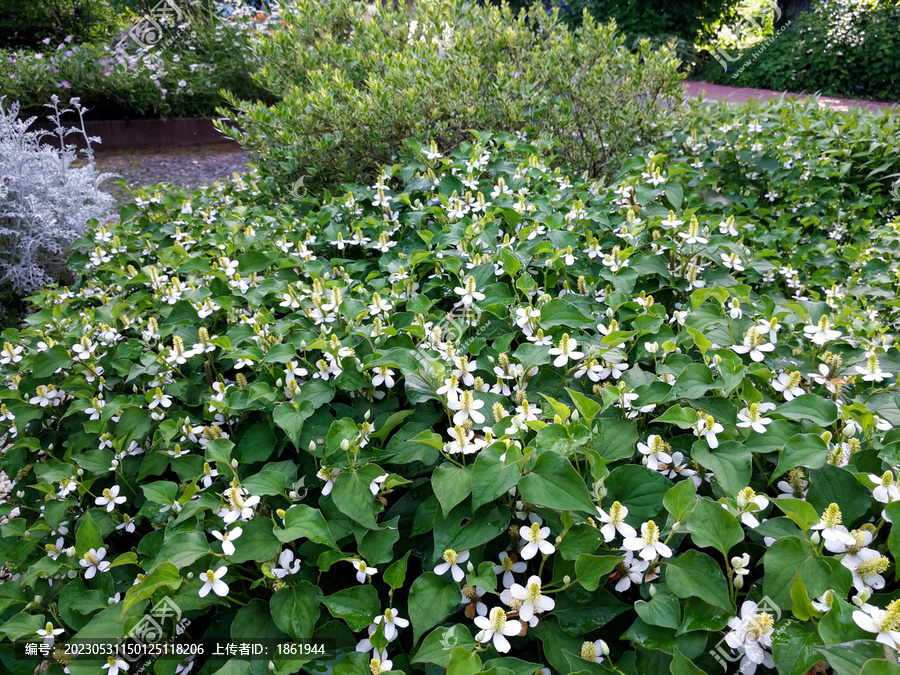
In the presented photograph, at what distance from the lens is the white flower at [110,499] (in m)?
1.68

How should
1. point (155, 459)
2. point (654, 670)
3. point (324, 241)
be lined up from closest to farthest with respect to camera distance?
point (654, 670), point (155, 459), point (324, 241)

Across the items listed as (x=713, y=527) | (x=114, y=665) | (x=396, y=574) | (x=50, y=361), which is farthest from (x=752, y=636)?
(x=50, y=361)

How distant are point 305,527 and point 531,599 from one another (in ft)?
1.67

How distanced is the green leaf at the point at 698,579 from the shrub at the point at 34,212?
195 inches

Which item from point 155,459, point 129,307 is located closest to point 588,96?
point 129,307

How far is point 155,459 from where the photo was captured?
170cm

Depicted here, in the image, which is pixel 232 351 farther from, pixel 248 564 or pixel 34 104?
pixel 34 104

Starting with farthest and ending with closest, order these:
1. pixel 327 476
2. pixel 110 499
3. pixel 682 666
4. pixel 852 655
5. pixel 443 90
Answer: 1. pixel 443 90
2. pixel 110 499
3. pixel 327 476
4. pixel 682 666
5. pixel 852 655

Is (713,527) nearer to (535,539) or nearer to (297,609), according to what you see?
(535,539)

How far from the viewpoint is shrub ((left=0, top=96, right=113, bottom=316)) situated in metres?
4.55

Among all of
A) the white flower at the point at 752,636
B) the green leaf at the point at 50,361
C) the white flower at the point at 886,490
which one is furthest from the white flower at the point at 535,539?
the green leaf at the point at 50,361

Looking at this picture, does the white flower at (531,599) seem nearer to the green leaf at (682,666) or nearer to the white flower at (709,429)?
the green leaf at (682,666)

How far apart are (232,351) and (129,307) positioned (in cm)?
79

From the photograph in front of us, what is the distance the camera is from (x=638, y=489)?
121 cm
